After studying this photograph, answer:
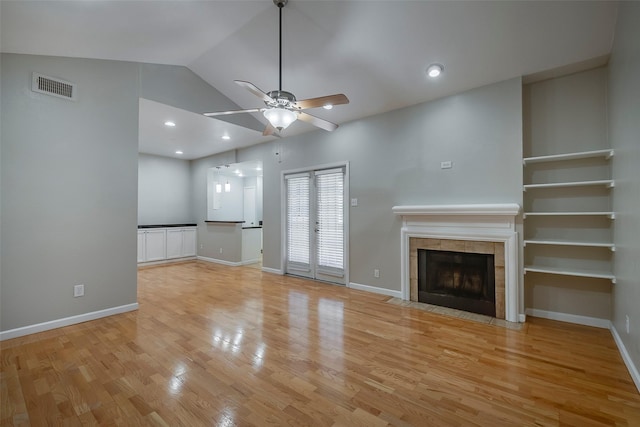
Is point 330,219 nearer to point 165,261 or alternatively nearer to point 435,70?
point 435,70

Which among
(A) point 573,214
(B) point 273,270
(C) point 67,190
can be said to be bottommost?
(B) point 273,270

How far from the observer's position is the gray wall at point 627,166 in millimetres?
2021

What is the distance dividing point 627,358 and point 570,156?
1.94 metres

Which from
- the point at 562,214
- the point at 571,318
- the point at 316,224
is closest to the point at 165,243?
the point at 316,224

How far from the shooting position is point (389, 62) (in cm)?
333

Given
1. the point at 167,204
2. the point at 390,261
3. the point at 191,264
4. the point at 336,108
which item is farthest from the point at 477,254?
the point at 167,204

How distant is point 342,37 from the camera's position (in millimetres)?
3121

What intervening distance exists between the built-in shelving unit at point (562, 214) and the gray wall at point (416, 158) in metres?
0.34

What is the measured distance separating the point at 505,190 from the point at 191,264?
260 inches

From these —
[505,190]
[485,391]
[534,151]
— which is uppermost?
[534,151]

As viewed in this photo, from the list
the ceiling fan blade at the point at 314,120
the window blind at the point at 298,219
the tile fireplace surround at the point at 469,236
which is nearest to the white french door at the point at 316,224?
the window blind at the point at 298,219

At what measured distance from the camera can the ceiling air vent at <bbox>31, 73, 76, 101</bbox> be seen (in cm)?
291

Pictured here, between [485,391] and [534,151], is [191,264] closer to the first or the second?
[485,391]

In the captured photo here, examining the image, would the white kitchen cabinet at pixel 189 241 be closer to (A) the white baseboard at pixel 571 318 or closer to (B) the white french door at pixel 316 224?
(B) the white french door at pixel 316 224
